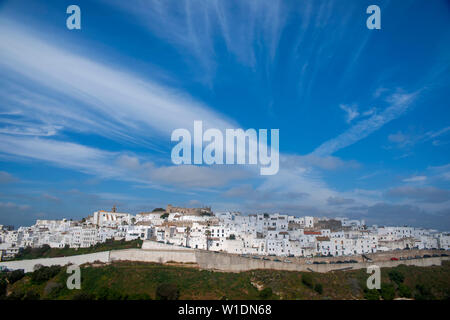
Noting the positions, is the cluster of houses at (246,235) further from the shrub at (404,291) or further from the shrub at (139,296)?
the shrub at (139,296)

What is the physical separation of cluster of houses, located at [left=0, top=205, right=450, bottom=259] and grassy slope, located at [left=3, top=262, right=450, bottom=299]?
678 centimetres

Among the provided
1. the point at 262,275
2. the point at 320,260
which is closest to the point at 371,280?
the point at 320,260

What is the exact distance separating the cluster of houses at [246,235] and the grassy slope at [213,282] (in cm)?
678

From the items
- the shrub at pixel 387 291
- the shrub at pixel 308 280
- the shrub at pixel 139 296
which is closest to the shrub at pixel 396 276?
the shrub at pixel 387 291

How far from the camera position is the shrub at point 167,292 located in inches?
858

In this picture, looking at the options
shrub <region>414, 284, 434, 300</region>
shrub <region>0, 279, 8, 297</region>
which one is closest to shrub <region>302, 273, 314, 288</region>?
shrub <region>414, 284, 434, 300</region>

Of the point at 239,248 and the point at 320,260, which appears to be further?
the point at 239,248

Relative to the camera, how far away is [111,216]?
4772 cm

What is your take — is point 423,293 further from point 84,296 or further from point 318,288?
point 84,296

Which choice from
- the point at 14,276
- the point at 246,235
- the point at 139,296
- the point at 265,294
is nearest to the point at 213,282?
the point at 265,294

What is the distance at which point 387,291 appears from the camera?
2414 cm

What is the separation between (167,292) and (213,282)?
4.09 metres
